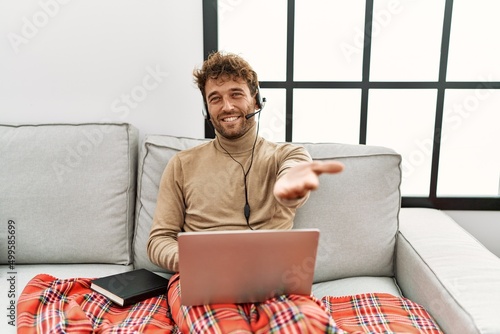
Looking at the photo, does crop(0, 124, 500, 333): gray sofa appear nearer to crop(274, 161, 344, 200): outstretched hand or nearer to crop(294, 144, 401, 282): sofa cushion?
crop(294, 144, 401, 282): sofa cushion

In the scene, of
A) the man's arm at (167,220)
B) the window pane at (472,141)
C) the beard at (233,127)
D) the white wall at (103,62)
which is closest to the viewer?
the man's arm at (167,220)

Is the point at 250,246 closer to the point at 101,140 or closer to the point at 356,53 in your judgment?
the point at 101,140

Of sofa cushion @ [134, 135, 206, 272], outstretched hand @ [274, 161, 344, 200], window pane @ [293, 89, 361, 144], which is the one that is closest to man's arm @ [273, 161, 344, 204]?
outstretched hand @ [274, 161, 344, 200]

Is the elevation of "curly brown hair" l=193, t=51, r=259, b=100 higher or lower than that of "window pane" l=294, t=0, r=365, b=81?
lower

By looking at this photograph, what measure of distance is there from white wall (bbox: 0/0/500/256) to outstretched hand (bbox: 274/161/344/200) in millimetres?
906

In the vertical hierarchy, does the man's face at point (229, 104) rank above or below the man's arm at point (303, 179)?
above

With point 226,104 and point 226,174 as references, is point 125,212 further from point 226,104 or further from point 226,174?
point 226,104

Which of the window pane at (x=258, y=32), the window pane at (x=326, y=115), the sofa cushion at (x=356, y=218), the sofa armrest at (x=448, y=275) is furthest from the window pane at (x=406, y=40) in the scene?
the sofa armrest at (x=448, y=275)

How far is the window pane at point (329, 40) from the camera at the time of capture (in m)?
1.70

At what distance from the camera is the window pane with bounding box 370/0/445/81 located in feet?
5.53

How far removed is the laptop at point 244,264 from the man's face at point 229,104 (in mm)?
545

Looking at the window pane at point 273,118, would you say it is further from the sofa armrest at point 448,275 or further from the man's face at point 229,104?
the sofa armrest at point 448,275

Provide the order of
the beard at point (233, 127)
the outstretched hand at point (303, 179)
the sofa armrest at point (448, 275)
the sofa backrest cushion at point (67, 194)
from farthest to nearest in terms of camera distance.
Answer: the sofa backrest cushion at point (67, 194)
the beard at point (233, 127)
the sofa armrest at point (448, 275)
the outstretched hand at point (303, 179)

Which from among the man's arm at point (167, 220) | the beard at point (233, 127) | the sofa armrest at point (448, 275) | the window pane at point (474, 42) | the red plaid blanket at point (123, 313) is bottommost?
the red plaid blanket at point (123, 313)
